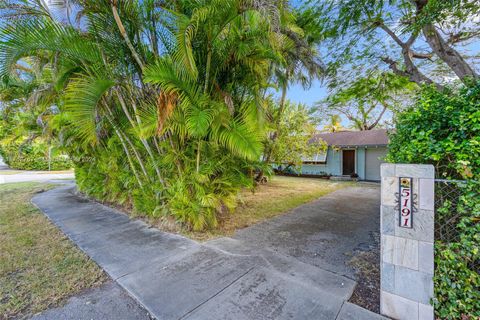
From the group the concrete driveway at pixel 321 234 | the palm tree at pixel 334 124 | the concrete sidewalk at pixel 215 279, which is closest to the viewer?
the concrete sidewalk at pixel 215 279

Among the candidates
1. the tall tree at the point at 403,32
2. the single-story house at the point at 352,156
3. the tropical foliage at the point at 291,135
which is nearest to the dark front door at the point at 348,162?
the single-story house at the point at 352,156

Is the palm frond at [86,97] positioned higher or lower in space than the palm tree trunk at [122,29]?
lower

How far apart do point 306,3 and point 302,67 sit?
175cm

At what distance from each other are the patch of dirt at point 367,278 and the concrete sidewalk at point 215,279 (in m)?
0.09

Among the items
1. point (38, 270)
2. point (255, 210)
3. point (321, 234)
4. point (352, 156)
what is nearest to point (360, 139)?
point (352, 156)

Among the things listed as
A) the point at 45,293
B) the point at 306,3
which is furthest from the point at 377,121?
the point at 45,293

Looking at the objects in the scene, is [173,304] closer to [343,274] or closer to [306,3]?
[343,274]

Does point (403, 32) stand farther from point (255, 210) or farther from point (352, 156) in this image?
point (352, 156)

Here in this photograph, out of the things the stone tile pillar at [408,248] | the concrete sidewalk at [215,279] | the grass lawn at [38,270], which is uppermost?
the stone tile pillar at [408,248]

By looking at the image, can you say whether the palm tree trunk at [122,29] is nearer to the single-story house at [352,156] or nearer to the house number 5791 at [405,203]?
the house number 5791 at [405,203]

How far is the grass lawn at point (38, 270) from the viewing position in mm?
2201

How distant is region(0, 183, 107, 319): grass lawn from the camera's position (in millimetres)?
2201

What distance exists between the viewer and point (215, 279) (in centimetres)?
252

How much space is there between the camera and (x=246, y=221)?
15.8ft
